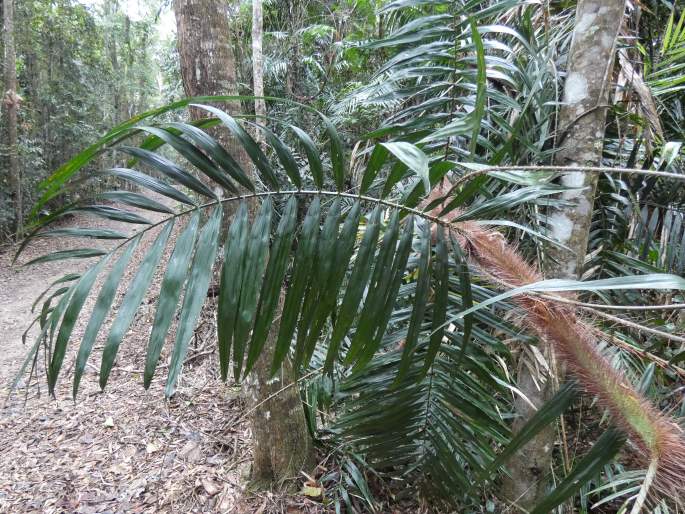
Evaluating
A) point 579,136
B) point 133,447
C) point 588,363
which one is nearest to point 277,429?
point 133,447

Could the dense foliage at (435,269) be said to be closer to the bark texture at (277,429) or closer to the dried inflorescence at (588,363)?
the dried inflorescence at (588,363)

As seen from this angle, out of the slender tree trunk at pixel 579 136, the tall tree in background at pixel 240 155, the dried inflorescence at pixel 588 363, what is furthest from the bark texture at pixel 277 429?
the dried inflorescence at pixel 588 363

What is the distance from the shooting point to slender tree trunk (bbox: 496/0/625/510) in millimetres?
1045

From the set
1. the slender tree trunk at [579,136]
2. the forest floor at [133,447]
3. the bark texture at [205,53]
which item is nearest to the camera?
the slender tree trunk at [579,136]

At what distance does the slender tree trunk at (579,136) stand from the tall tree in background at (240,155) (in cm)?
105

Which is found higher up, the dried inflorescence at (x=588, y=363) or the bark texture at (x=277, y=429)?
the dried inflorescence at (x=588, y=363)

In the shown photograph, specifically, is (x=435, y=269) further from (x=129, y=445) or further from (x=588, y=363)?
(x=129, y=445)

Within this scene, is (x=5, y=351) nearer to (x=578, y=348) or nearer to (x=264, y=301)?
(x=264, y=301)

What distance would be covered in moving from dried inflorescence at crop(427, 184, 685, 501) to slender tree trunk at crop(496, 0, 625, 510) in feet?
1.43

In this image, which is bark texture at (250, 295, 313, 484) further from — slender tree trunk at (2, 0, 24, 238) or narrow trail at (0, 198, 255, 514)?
slender tree trunk at (2, 0, 24, 238)

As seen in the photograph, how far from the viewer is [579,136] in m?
1.09

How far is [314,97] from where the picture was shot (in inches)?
202

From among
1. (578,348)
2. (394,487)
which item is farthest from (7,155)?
(578,348)

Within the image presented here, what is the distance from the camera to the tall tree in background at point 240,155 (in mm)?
1716
